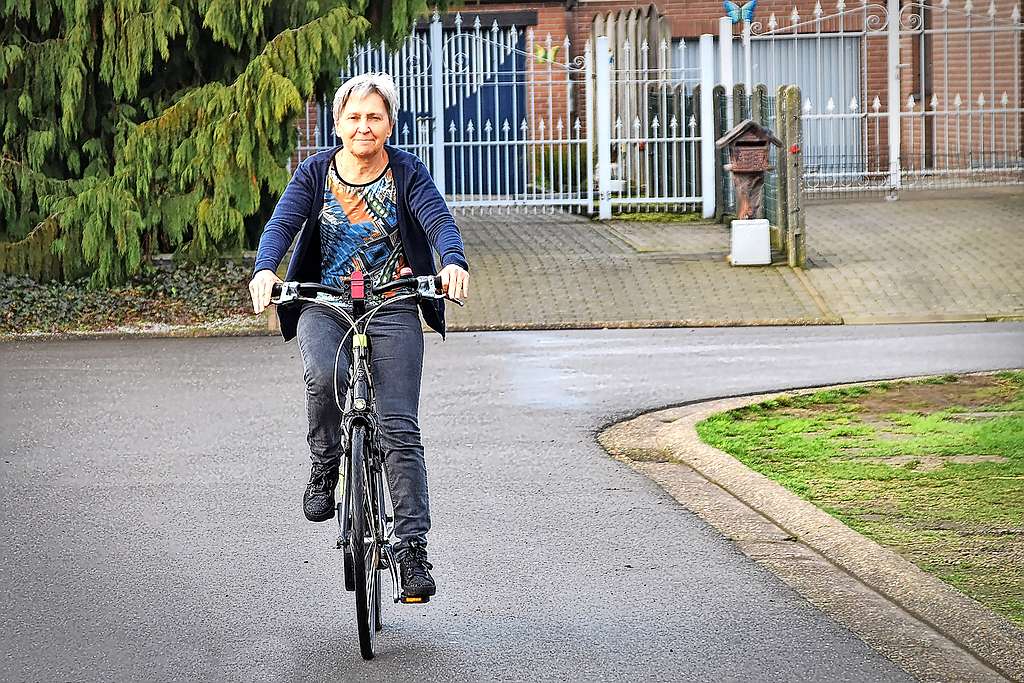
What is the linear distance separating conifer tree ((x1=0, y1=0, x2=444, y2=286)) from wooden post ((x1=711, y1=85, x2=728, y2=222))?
4.43 metres

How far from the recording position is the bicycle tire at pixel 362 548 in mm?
5641

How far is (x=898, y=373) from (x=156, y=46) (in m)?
7.95

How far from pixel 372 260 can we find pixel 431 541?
1641 mm

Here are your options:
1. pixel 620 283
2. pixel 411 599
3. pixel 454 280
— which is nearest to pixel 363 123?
pixel 454 280

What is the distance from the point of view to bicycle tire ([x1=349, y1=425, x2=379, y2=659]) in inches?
222

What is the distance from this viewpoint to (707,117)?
20.3 meters

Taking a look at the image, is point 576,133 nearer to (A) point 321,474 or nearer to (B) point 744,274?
(B) point 744,274

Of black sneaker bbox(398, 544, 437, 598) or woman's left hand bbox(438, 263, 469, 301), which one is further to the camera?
black sneaker bbox(398, 544, 437, 598)

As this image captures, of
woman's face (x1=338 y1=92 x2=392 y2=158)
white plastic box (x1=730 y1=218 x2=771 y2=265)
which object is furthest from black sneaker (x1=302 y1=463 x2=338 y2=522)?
white plastic box (x1=730 y1=218 x2=771 y2=265)

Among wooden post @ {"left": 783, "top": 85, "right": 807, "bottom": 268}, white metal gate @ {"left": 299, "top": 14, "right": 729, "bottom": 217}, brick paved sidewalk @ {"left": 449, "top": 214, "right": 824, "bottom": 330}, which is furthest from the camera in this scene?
white metal gate @ {"left": 299, "top": 14, "right": 729, "bottom": 217}

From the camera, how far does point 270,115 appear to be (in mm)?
16031

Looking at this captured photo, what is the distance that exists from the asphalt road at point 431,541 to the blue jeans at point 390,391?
46 centimetres

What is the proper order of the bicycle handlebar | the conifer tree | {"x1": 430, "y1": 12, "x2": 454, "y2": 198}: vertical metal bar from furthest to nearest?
{"x1": 430, "y1": 12, "x2": 454, "y2": 198}: vertical metal bar < the conifer tree < the bicycle handlebar

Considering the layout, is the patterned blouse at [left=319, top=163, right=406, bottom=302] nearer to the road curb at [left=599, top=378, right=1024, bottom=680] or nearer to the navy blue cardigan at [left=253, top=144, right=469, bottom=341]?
the navy blue cardigan at [left=253, top=144, right=469, bottom=341]
